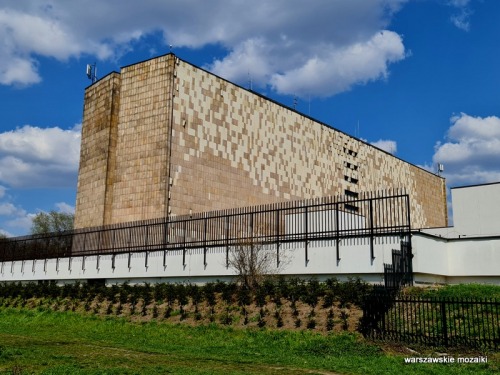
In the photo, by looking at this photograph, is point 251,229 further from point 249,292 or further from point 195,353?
point 195,353

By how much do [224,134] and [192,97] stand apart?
4269 mm

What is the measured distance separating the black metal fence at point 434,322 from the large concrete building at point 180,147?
25888mm

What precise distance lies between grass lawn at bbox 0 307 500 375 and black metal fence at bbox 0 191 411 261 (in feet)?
20.1

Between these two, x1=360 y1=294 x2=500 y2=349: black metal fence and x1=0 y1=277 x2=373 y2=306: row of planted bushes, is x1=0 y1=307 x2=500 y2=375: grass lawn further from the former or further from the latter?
x1=0 y1=277 x2=373 y2=306: row of planted bushes

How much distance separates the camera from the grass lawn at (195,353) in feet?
40.1

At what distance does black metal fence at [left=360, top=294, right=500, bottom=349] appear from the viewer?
1514 centimetres

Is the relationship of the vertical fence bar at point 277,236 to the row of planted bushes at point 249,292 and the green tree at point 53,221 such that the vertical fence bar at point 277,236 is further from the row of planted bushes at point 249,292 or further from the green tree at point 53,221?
the green tree at point 53,221

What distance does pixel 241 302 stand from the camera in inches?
860

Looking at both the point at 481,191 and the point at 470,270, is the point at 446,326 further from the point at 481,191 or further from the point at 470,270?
the point at 481,191

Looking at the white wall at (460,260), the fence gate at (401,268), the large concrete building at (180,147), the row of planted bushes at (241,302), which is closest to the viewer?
the row of planted bushes at (241,302)

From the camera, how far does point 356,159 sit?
217ft

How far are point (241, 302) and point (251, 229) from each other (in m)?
5.54

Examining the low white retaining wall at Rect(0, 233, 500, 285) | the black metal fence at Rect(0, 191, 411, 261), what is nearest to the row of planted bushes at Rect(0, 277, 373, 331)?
the low white retaining wall at Rect(0, 233, 500, 285)

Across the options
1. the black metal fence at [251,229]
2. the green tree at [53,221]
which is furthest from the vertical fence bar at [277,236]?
the green tree at [53,221]
